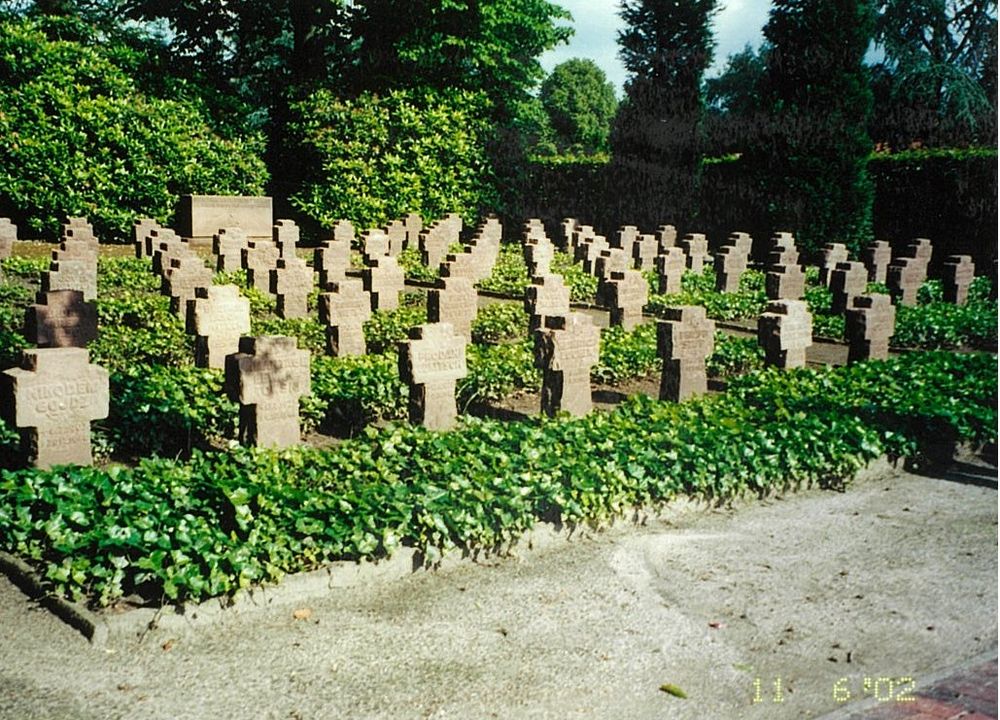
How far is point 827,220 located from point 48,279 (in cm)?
1577

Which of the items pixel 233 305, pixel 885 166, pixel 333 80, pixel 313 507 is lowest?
pixel 313 507

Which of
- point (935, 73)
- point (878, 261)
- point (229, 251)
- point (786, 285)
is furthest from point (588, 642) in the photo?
point (935, 73)

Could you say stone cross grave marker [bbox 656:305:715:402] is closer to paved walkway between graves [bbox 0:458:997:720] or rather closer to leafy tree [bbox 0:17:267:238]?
paved walkway between graves [bbox 0:458:997:720]

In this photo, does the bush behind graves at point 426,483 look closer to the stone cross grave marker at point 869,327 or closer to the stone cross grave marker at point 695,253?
the stone cross grave marker at point 869,327

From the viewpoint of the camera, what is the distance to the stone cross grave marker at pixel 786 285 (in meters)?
15.3

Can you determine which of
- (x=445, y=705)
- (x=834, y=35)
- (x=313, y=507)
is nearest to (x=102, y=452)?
(x=313, y=507)

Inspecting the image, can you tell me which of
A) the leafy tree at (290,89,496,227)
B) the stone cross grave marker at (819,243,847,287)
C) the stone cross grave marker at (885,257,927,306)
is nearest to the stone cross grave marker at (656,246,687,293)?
the stone cross grave marker at (819,243,847,287)

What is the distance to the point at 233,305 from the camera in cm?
1015

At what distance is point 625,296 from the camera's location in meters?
12.9

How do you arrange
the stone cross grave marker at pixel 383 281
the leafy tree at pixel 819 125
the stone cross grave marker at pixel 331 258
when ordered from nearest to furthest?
the stone cross grave marker at pixel 383 281 → the stone cross grave marker at pixel 331 258 → the leafy tree at pixel 819 125

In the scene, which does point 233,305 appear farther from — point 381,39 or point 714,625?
Answer: point 381,39

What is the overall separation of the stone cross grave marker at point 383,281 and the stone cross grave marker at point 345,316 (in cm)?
250
